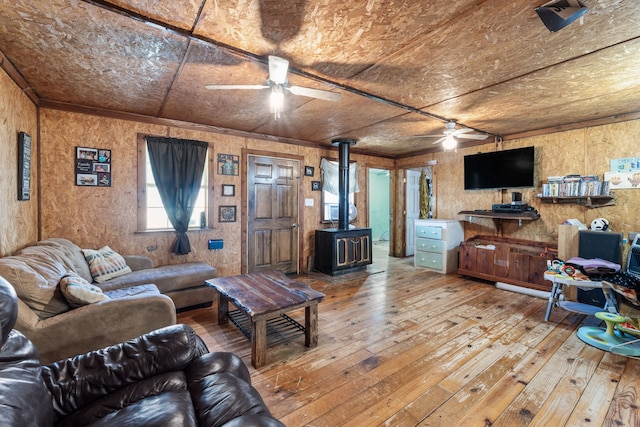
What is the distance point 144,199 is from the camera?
144 inches

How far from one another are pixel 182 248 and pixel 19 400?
9.68ft

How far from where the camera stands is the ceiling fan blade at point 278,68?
203cm

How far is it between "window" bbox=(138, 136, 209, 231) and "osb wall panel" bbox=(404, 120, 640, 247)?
14.8 feet

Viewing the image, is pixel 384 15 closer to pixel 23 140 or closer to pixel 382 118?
pixel 382 118

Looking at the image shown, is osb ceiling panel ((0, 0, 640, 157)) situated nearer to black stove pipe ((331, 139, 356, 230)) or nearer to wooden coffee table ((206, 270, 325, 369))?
black stove pipe ((331, 139, 356, 230))

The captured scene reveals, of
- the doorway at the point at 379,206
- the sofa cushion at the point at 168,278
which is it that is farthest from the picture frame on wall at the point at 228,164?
the doorway at the point at 379,206

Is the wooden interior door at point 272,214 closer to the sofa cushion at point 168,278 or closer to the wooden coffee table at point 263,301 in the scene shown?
the sofa cushion at point 168,278

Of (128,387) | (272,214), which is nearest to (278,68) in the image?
(128,387)

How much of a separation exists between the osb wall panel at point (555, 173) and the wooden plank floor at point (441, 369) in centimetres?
150

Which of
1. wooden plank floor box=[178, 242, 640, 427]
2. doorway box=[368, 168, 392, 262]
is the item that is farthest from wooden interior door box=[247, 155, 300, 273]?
doorway box=[368, 168, 392, 262]

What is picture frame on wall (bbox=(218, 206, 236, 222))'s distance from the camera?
4.23m

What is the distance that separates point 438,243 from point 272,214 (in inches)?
118

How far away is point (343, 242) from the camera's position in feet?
15.8

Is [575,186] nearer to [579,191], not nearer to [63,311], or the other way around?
[579,191]
